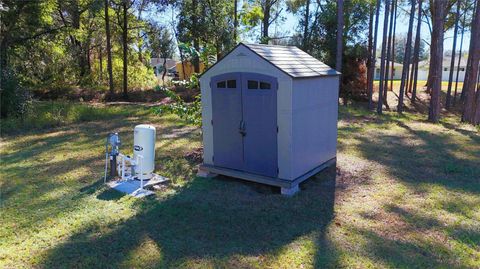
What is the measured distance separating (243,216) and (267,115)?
1.41m

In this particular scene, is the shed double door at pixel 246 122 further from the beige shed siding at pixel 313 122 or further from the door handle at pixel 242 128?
the beige shed siding at pixel 313 122

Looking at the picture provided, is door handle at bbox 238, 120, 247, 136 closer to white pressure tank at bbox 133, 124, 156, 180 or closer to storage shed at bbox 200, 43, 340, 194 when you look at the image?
storage shed at bbox 200, 43, 340, 194

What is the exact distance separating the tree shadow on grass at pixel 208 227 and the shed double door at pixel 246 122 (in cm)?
41

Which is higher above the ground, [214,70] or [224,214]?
[214,70]

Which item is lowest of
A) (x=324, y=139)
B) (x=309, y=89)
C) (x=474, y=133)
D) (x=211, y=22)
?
(x=474, y=133)

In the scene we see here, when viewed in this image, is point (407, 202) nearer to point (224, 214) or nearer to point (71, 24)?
point (224, 214)

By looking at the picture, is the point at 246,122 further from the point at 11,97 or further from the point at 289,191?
the point at 11,97

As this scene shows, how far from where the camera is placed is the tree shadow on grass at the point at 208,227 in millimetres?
3482

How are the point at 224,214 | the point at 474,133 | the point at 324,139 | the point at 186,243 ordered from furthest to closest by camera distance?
the point at 474,133 → the point at 324,139 → the point at 224,214 → the point at 186,243

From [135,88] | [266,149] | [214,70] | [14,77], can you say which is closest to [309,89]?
[266,149]

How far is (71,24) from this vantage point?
19.2 m

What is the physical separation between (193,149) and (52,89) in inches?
535

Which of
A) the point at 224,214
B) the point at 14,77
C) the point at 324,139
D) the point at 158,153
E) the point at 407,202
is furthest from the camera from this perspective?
the point at 14,77

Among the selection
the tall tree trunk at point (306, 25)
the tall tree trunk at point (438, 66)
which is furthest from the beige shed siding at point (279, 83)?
the tall tree trunk at point (306, 25)
